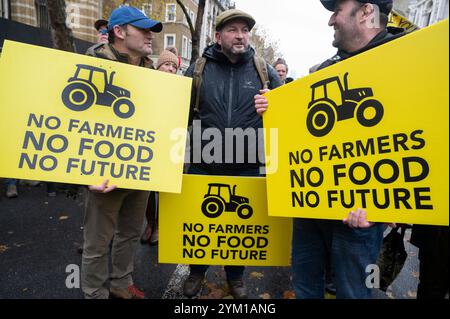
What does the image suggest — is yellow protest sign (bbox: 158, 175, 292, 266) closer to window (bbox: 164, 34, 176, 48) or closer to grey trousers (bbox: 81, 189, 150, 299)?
grey trousers (bbox: 81, 189, 150, 299)

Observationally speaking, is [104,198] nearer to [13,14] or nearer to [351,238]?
[351,238]

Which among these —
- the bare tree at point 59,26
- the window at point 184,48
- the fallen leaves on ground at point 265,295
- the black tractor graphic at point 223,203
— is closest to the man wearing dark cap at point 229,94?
the black tractor graphic at point 223,203

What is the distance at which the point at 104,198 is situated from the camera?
199 centimetres

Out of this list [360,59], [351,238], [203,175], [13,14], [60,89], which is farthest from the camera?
[13,14]

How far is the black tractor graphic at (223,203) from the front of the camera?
2203 millimetres

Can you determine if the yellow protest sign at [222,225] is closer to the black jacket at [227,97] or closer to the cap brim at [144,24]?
the black jacket at [227,97]

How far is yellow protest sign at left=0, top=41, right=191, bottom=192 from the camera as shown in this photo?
5.59 feet

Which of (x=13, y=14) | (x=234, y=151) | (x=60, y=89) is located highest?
(x=13, y=14)

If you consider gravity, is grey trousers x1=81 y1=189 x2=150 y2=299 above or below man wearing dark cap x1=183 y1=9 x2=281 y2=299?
below

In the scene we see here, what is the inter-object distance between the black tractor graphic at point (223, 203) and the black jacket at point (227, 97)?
22 cm

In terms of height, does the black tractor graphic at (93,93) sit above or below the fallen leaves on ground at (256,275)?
above

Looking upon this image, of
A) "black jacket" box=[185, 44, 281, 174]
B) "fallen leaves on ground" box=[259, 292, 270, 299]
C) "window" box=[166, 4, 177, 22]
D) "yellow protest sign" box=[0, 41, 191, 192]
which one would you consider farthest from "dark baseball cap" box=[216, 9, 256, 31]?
"window" box=[166, 4, 177, 22]
